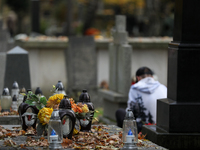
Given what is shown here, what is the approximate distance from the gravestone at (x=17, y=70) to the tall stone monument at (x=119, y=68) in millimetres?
2422

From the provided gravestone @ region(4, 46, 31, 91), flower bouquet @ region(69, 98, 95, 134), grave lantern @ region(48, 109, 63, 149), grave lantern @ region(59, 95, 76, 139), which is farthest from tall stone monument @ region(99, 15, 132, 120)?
grave lantern @ region(48, 109, 63, 149)

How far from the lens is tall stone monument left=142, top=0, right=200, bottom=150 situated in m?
5.23

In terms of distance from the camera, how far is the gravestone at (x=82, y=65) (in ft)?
40.3

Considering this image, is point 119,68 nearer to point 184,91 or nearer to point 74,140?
point 184,91

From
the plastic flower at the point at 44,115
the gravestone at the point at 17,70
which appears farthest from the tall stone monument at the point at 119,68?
the plastic flower at the point at 44,115

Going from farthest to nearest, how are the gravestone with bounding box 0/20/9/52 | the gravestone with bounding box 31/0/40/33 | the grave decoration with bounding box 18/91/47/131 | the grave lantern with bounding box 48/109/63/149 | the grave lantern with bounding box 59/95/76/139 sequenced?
the gravestone with bounding box 31/0/40/33, the gravestone with bounding box 0/20/9/52, the grave decoration with bounding box 18/91/47/131, the grave lantern with bounding box 59/95/76/139, the grave lantern with bounding box 48/109/63/149

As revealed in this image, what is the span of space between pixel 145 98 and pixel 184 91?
2068 millimetres

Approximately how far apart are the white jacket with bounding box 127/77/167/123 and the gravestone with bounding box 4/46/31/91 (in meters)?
1.93

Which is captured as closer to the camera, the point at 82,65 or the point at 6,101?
the point at 6,101

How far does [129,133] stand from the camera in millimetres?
4031

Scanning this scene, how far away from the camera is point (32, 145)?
435cm

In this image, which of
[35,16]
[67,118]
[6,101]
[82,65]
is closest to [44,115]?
[67,118]

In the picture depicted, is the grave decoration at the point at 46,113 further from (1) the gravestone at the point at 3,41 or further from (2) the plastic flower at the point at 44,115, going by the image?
(1) the gravestone at the point at 3,41

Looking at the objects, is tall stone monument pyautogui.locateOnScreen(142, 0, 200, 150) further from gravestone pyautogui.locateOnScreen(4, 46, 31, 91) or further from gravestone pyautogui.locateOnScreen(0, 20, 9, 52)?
gravestone pyautogui.locateOnScreen(0, 20, 9, 52)
